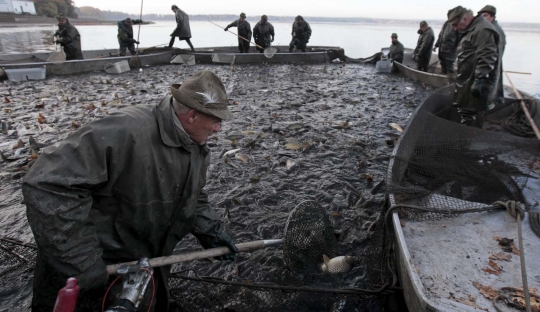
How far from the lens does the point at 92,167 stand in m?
1.77

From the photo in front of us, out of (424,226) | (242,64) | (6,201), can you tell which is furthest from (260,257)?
(242,64)

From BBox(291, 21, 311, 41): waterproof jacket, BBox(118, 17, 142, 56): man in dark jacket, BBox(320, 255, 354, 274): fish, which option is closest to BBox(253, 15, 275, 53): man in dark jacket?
BBox(291, 21, 311, 41): waterproof jacket

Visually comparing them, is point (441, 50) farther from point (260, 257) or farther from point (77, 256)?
point (77, 256)

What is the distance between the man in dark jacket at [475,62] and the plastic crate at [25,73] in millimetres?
12324

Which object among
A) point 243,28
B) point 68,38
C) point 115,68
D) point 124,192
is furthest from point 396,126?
point 68,38

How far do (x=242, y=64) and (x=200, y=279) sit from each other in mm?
13736

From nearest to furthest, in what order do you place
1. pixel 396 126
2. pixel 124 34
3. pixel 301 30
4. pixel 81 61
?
1. pixel 396 126
2. pixel 81 61
3. pixel 124 34
4. pixel 301 30

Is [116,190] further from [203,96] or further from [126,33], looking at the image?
[126,33]

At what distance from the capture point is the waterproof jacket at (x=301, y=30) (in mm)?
16609

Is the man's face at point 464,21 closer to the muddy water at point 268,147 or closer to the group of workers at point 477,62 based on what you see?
the group of workers at point 477,62

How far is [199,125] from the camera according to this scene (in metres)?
2.05

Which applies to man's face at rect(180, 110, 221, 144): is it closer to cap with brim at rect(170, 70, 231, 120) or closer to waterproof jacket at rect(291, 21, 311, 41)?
cap with brim at rect(170, 70, 231, 120)

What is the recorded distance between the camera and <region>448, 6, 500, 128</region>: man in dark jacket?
5.21 m

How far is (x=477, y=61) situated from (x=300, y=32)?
41.3 ft
